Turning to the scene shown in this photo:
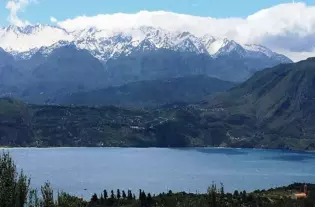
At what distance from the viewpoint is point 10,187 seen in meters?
77.1

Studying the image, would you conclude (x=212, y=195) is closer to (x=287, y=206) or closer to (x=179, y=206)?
→ (x=287, y=206)

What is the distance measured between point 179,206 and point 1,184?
122m

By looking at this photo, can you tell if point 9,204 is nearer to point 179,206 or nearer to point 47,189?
point 47,189

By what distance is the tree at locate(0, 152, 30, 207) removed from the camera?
76.4 metres

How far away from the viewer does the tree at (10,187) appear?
76.4 metres

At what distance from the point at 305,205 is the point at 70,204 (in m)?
130

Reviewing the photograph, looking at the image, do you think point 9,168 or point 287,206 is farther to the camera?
point 287,206

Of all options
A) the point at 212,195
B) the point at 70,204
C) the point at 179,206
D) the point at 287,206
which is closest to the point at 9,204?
the point at 70,204

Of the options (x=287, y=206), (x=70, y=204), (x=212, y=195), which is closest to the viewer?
(x=70, y=204)

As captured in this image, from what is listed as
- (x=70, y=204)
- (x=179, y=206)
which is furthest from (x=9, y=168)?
(x=179, y=206)

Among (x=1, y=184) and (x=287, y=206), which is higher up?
(x=1, y=184)

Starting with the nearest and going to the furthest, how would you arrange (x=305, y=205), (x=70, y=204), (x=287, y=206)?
(x=70, y=204), (x=287, y=206), (x=305, y=205)

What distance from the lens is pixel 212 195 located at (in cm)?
9600

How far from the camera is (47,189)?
79875 mm
